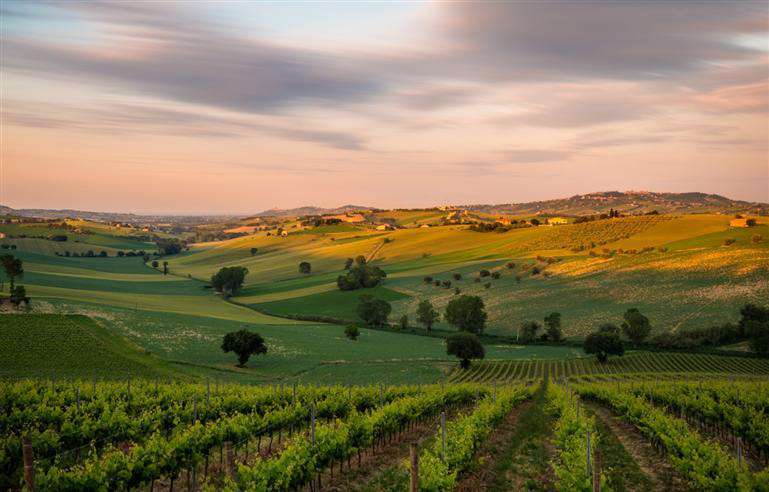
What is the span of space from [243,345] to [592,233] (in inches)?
4895

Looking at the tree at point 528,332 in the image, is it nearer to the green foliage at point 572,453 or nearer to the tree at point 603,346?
the tree at point 603,346

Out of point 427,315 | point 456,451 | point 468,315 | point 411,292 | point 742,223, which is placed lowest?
point 427,315

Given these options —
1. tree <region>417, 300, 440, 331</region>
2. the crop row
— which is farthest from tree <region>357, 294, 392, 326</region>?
the crop row

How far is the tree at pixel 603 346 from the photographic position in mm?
73000

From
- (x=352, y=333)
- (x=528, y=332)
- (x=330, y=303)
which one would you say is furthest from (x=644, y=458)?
(x=330, y=303)

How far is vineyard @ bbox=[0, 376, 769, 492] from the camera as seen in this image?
61.0 feet

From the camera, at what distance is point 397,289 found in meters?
131

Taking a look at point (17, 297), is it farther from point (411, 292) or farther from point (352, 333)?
point (411, 292)

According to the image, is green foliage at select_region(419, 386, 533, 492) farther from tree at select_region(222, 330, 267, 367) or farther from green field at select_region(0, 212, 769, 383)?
tree at select_region(222, 330, 267, 367)

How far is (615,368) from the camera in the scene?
70.7m

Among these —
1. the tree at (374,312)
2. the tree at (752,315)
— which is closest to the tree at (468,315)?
the tree at (374,312)

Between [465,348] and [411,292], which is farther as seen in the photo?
[411,292]

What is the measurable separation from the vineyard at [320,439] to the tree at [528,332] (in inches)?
1942

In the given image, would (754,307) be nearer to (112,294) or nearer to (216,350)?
(216,350)
